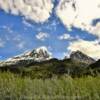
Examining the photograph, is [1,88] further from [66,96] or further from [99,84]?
[99,84]

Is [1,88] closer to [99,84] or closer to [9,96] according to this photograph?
[9,96]

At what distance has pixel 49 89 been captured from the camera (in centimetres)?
1363

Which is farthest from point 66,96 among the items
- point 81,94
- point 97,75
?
point 97,75

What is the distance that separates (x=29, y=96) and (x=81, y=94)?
1813 millimetres

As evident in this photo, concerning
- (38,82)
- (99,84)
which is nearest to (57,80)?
(38,82)

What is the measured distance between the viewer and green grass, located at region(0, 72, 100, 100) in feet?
41.9

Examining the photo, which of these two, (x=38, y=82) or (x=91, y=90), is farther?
(x=38, y=82)

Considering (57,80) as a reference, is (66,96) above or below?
below

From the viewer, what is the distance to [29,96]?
42.0ft

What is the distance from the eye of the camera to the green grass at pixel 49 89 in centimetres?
1277

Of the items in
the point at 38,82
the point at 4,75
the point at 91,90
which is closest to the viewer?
the point at 91,90

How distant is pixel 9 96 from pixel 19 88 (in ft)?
3.02

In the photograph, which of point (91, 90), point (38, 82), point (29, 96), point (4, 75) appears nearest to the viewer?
point (29, 96)

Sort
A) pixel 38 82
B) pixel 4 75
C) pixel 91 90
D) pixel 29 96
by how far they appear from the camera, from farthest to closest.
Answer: pixel 4 75, pixel 38 82, pixel 91 90, pixel 29 96
